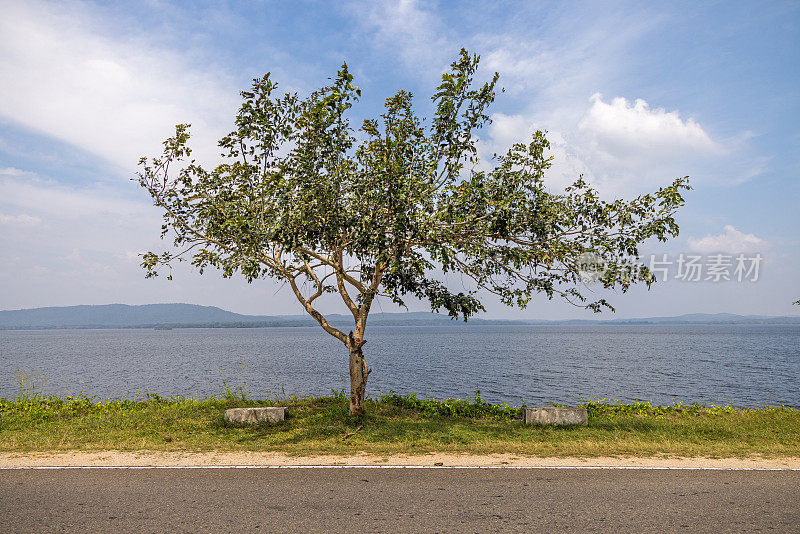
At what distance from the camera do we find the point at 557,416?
51.1ft

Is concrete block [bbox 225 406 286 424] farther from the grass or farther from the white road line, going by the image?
the white road line

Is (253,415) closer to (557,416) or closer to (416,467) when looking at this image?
(416,467)

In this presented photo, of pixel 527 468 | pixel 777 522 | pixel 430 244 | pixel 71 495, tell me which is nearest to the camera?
pixel 777 522

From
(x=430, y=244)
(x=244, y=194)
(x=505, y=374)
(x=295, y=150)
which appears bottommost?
(x=505, y=374)

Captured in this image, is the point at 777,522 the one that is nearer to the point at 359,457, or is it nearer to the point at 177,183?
the point at 359,457

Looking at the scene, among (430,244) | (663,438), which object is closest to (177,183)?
(430,244)

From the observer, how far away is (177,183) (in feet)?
52.9

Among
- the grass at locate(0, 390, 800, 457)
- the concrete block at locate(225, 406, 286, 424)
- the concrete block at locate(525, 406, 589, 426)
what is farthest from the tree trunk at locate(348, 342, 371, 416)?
the concrete block at locate(525, 406, 589, 426)

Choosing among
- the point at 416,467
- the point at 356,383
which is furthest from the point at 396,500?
the point at 356,383

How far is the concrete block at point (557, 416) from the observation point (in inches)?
611

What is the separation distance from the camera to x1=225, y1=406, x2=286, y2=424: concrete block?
1546cm

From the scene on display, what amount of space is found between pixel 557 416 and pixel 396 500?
28.2 ft

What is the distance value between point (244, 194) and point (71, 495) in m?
8.97

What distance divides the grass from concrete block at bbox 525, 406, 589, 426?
1.21 ft
